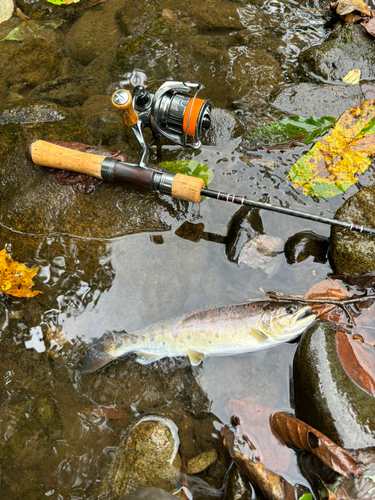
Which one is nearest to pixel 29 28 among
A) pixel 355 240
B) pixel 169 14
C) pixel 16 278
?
pixel 169 14

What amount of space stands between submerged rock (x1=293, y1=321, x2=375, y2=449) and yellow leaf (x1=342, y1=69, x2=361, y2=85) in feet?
10.5

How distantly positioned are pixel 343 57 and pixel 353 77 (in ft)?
1.05

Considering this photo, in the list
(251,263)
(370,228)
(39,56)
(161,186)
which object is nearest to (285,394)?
(251,263)

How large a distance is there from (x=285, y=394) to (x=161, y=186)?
229 centimetres

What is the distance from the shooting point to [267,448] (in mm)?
3188

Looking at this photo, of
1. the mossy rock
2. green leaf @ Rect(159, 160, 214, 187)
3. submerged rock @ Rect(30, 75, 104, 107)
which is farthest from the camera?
the mossy rock

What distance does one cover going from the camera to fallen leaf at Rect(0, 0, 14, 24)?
5691 millimetres

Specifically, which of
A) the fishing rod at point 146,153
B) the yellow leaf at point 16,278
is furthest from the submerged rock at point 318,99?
the yellow leaf at point 16,278

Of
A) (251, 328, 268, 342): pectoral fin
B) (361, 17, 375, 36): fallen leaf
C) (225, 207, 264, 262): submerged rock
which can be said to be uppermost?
(361, 17, 375, 36): fallen leaf

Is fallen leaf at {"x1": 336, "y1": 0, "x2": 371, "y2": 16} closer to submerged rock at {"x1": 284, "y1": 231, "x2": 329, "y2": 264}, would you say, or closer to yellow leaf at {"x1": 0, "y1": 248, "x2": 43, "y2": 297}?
submerged rock at {"x1": 284, "y1": 231, "x2": 329, "y2": 264}

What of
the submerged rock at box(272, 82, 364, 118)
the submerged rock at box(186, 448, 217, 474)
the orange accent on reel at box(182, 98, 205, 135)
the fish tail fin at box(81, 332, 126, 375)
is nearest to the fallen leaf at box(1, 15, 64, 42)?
the orange accent on reel at box(182, 98, 205, 135)

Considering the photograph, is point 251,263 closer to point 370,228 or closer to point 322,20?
point 370,228

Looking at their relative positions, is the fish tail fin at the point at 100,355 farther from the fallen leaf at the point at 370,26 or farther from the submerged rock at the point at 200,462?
the fallen leaf at the point at 370,26

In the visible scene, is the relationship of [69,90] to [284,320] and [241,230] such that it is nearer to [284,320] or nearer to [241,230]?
[241,230]
